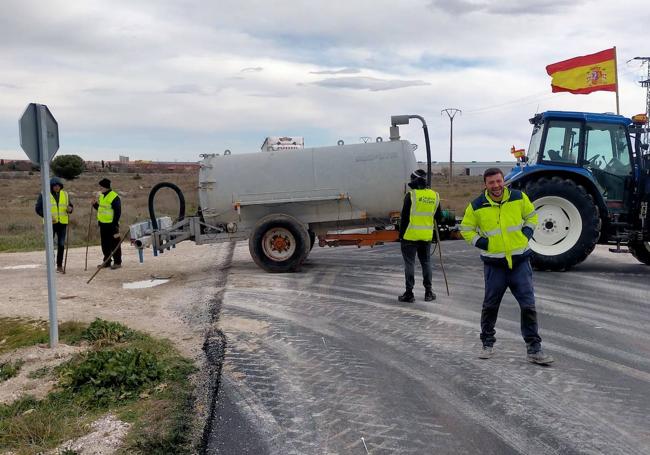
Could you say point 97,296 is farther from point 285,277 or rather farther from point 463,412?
point 463,412

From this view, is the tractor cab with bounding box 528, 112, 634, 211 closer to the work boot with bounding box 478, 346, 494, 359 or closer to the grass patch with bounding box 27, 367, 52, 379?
the work boot with bounding box 478, 346, 494, 359

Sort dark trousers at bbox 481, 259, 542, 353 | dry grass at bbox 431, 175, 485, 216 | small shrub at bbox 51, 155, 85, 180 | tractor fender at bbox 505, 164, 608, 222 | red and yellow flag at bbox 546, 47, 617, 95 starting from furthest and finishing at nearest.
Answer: small shrub at bbox 51, 155, 85, 180 → dry grass at bbox 431, 175, 485, 216 → red and yellow flag at bbox 546, 47, 617, 95 → tractor fender at bbox 505, 164, 608, 222 → dark trousers at bbox 481, 259, 542, 353

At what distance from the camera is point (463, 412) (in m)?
4.80

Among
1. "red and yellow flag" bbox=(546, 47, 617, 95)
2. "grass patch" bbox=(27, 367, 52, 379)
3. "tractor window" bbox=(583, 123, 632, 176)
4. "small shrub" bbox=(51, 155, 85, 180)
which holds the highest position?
"small shrub" bbox=(51, 155, 85, 180)

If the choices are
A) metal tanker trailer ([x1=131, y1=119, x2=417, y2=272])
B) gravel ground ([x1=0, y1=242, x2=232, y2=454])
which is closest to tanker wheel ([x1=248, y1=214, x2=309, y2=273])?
metal tanker trailer ([x1=131, y1=119, x2=417, y2=272])

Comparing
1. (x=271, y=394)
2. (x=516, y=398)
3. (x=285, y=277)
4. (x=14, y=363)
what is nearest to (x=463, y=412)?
(x=516, y=398)

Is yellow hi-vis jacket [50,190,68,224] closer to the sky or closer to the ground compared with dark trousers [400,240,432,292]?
closer to the sky

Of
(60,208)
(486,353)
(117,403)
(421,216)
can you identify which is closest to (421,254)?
(421,216)

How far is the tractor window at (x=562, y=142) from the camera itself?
11203mm

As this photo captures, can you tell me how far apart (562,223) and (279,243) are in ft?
16.9

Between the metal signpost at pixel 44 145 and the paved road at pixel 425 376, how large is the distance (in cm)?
200

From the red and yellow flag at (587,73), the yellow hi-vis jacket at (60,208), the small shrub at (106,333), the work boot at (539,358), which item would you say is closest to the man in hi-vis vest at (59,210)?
the yellow hi-vis jacket at (60,208)

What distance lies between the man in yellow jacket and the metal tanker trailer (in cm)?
560

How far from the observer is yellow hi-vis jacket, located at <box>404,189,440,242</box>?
8.73 meters
